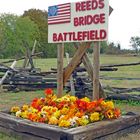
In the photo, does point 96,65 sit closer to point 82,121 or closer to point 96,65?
point 96,65

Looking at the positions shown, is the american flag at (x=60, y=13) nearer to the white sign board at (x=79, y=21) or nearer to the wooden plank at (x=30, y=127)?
the white sign board at (x=79, y=21)

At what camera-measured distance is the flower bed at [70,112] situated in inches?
245

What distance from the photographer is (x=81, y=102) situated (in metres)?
6.78

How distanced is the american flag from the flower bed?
1.59 meters

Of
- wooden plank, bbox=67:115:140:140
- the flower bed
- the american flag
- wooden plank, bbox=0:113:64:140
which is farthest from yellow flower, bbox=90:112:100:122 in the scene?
the american flag

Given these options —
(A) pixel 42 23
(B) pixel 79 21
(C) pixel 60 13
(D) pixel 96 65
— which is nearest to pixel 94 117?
(D) pixel 96 65

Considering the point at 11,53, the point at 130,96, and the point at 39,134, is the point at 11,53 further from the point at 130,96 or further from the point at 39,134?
the point at 39,134

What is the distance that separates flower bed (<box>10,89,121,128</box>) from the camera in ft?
20.4

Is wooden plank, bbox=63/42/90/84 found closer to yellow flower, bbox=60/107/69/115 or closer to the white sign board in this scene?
the white sign board

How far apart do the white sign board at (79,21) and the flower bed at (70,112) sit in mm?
1219

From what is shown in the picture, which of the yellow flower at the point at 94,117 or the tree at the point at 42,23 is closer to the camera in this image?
the yellow flower at the point at 94,117

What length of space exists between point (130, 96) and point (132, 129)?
402 centimetres

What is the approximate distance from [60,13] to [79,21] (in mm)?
601

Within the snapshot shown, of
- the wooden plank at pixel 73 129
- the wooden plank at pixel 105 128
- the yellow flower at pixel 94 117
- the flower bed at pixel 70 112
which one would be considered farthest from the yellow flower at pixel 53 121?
the yellow flower at pixel 94 117
